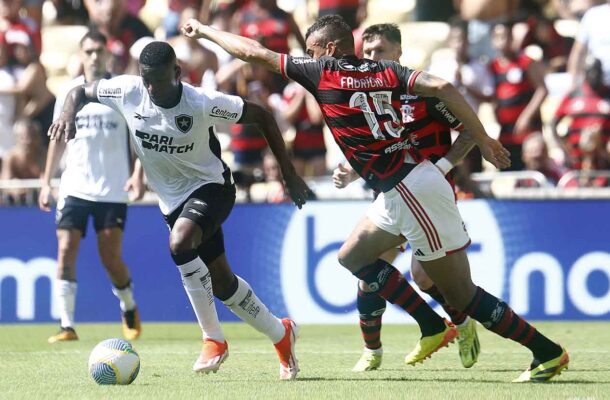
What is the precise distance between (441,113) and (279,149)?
1.32 m

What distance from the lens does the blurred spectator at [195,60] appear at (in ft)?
54.1

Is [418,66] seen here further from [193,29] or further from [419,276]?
[193,29]

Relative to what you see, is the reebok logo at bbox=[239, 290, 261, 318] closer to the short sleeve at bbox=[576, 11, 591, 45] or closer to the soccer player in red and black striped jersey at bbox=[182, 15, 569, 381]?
the soccer player in red and black striped jersey at bbox=[182, 15, 569, 381]

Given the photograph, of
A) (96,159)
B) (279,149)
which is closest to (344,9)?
(96,159)

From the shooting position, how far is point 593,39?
1588 cm

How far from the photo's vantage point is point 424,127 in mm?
8984

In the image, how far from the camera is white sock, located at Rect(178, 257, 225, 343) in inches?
324

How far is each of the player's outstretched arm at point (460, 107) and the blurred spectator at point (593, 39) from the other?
8.44m

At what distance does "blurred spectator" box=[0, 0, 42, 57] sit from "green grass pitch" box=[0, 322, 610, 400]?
205 inches

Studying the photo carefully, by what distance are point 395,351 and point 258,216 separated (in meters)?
3.88

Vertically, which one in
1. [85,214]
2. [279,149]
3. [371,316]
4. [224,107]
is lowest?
[85,214]

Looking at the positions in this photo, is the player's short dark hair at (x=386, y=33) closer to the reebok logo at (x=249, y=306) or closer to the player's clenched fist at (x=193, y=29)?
the player's clenched fist at (x=193, y=29)

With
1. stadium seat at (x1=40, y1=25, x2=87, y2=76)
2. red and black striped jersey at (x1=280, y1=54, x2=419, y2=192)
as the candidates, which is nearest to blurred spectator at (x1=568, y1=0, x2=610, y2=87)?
stadium seat at (x1=40, y1=25, x2=87, y2=76)

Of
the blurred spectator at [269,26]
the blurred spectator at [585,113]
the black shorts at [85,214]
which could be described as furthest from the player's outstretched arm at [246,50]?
the blurred spectator at [269,26]
